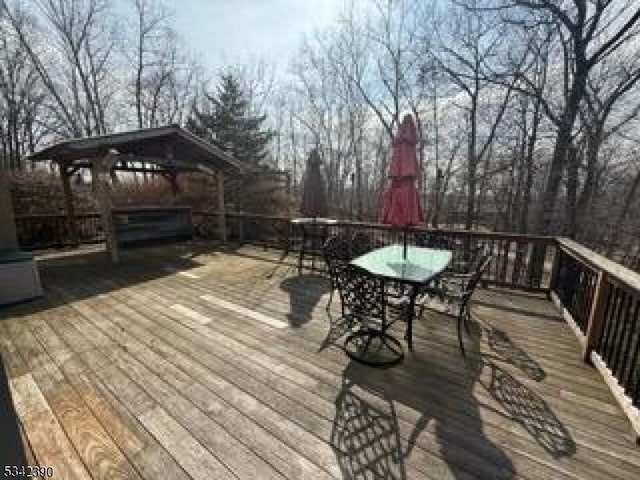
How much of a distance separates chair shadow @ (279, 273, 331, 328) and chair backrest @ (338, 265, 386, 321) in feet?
3.00

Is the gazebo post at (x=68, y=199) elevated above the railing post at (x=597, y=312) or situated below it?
above

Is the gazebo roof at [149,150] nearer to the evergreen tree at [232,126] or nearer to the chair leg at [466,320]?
the evergreen tree at [232,126]

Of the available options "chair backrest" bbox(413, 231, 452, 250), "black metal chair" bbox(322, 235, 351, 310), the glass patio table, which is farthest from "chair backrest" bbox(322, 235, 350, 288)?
"chair backrest" bbox(413, 231, 452, 250)

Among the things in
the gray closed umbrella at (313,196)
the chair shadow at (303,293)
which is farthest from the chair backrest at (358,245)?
the gray closed umbrella at (313,196)

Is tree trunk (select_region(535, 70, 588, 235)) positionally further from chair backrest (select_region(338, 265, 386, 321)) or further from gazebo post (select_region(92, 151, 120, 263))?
gazebo post (select_region(92, 151, 120, 263))

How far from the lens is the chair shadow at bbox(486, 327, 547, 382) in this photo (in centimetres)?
283

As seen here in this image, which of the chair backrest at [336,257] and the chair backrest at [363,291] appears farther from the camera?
the chair backrest at [336,257]

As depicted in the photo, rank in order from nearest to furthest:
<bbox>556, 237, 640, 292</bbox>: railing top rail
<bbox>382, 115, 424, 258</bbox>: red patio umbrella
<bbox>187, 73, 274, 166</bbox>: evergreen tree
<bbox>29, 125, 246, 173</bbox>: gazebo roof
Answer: <bbox>556, 237, 640, 292</bbox>: railing top rail → <bbox>382, 115, 424, 258</bbox>: red patio umbrella → <bbox>29, 125, 246, 173</bbox>: gazebo roof → <bbox>187, 73, 274, 166</bbox>: evergreen tree

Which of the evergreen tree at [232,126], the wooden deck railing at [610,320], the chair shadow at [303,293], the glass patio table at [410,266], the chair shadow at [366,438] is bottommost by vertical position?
the chair shadow at [366,438]

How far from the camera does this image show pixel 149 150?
7.74m

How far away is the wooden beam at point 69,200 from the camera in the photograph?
A: 24.1 ft

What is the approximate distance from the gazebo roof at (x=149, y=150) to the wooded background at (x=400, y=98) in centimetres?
276

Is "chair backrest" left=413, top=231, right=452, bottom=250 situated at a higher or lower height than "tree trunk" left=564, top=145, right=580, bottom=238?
lower

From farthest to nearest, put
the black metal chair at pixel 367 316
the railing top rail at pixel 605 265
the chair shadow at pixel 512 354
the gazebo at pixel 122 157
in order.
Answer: the gazebo at pixel 122 157
the black metal chair at pixel 367 316
the chair shadow at pixel 512 354
the railing top rail at pixel 605 265
